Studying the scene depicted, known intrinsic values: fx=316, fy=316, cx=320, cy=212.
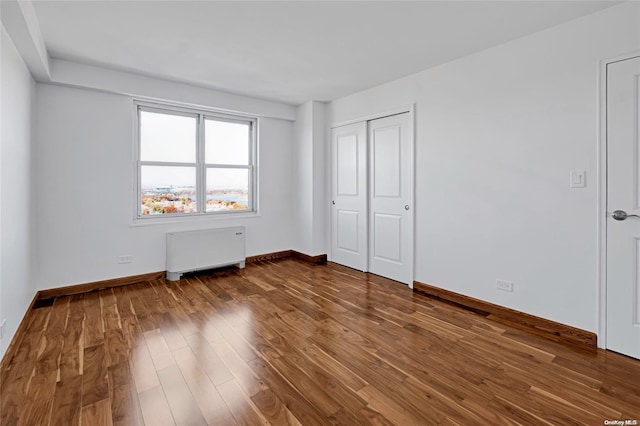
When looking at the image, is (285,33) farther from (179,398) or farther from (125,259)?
(125,259)

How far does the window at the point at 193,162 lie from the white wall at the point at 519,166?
270cm

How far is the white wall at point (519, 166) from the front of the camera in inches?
96.3

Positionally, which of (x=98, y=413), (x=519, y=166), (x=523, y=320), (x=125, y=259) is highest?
(x=519, y=166)

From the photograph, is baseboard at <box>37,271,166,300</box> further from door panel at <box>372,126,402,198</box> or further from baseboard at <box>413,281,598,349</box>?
baseboard at <box>413,281,598,349</box>

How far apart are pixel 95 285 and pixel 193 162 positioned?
6.38 ft

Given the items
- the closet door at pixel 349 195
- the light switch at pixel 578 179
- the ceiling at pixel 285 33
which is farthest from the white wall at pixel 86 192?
the light switch at pixel 578 179

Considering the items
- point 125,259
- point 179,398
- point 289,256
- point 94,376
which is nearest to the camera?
point 179,398

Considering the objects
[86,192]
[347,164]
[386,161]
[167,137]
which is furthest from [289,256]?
[86,192]

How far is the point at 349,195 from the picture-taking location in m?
4.70

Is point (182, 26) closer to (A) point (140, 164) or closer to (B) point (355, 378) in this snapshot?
(A) point (140, 164)

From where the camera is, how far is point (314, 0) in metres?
2.26

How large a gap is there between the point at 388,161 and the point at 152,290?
329 cm

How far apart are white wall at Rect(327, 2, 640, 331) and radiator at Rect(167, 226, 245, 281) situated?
8.43 feet

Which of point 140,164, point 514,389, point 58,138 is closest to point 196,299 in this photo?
point 140,164
